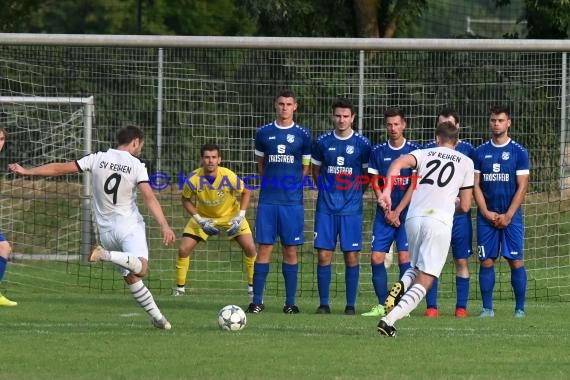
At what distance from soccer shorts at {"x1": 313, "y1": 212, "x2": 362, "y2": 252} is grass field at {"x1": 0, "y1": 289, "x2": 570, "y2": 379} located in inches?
29.8

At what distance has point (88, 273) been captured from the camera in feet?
58.4

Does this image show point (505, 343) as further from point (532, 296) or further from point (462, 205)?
point (532, 296)

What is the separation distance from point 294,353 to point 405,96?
7539 millimetres

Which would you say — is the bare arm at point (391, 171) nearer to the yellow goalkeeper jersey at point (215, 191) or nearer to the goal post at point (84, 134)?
the yellow goalkeeper jersey at point (215, 191)

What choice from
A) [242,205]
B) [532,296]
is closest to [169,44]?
[242,205]

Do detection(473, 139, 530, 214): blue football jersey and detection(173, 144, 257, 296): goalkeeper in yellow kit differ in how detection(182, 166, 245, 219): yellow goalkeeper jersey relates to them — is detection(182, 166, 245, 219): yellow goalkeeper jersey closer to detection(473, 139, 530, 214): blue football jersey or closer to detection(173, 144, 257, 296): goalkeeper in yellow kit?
detection(173, 144, 257, 296): goalkeeper in yellow kit

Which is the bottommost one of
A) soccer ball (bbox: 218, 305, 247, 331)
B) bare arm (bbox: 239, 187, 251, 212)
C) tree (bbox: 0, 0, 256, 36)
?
soccer ball (bbox: 218, 305, 247, 331)

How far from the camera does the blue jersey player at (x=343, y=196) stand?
1373cm

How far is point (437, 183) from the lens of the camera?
448 inches

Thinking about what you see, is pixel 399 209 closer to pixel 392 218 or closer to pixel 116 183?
pixel 392 218

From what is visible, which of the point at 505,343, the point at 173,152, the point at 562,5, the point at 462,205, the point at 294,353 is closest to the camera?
the point at 294,353

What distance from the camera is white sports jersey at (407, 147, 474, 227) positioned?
446 inches

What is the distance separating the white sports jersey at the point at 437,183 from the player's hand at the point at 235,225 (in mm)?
3933

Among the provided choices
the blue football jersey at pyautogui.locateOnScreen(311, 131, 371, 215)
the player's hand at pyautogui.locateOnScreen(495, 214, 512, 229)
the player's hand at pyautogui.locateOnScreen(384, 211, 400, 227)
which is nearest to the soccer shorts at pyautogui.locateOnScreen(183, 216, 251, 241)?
the blue football jersey at pyautogui.locateOnScreen(311, 131, 371, 215)
